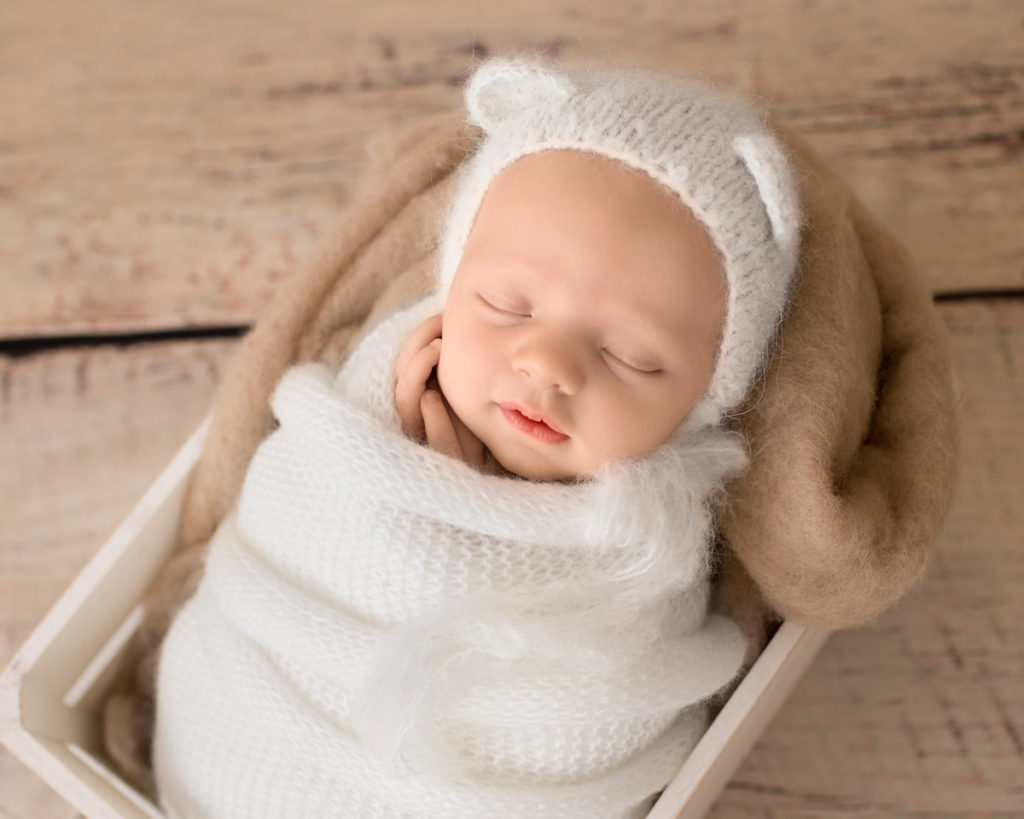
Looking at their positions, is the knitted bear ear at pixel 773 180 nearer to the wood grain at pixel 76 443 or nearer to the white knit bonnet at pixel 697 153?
the white knit bonnet at pixel 697 153

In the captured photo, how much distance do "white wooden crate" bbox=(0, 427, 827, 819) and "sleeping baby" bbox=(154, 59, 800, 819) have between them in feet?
0.13

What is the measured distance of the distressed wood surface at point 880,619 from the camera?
3.84 ft

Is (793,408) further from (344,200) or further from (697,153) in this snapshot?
(344,200)

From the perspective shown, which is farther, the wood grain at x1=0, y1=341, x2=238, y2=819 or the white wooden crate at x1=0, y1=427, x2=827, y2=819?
the wood grain at x1=0, y1=341, x2=238, y2=819

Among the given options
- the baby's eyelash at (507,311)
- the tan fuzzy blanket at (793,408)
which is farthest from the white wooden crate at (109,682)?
the baby's eyelash at (507,311)

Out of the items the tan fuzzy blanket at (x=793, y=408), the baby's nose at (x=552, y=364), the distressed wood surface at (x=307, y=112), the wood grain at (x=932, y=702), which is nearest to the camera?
the baby's nose at (x=552, y=364)

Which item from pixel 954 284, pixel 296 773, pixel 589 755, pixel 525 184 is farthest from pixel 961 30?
pixel 296 773

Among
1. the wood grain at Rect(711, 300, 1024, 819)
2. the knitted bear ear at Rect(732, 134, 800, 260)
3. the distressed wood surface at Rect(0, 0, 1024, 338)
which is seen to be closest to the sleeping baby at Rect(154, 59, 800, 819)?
the knitted bear ear at Rect(732, 134, 800, 260)

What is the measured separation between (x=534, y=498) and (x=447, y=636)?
5.1 inches

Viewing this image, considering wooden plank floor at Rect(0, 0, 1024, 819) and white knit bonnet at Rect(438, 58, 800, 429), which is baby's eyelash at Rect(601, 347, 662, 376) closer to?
white knit bonnet at Rect(438, 58, 800, 429)

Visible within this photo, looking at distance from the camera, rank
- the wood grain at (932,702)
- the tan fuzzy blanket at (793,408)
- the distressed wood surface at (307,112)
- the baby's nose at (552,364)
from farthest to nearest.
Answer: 1. the distressed wood surface at (307,112)
2. the wood grain at (932,702)
3. the tan fuzzy blanket at (793,408)
4. the baby's nose at (552,364)

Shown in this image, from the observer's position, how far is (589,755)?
2.79 ft

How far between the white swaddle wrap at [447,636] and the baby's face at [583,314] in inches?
1.9

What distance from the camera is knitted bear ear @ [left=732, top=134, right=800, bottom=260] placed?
817 mm
